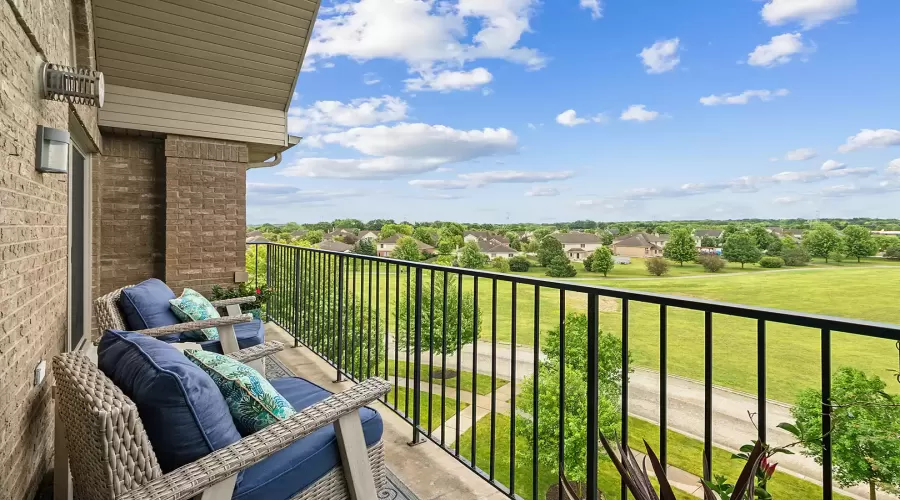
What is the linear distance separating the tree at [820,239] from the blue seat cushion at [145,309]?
31099mm

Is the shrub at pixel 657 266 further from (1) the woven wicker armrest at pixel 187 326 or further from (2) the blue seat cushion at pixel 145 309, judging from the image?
(2) the blue seat cushion at pixel 145 309

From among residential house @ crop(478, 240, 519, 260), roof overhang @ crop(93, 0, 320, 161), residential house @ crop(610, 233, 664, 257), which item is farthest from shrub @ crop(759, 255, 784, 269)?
roof overhang @ crop(93, 0, 320, 161)

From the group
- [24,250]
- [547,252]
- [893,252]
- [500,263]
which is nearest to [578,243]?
[547,252]

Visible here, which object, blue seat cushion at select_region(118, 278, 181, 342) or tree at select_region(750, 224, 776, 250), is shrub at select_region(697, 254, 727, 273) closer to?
tree at select_region(750, 224, 776, 250)

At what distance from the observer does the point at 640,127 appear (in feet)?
194

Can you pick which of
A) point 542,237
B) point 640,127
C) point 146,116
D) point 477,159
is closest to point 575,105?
point 640,127

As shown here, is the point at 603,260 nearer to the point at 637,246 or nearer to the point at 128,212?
the point at 637,246

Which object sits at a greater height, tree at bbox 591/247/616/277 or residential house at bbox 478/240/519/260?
residential house at bbox 478/240/519/260

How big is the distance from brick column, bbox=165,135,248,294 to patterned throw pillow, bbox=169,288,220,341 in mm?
2179

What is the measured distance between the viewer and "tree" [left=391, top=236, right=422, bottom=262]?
72.0 ft

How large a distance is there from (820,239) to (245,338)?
103ft

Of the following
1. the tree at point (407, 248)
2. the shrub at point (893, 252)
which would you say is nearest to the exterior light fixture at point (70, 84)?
the tree at point (407, 248)

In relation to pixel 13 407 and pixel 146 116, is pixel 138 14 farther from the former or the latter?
pixel 13 407

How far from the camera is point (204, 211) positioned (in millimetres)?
5320
